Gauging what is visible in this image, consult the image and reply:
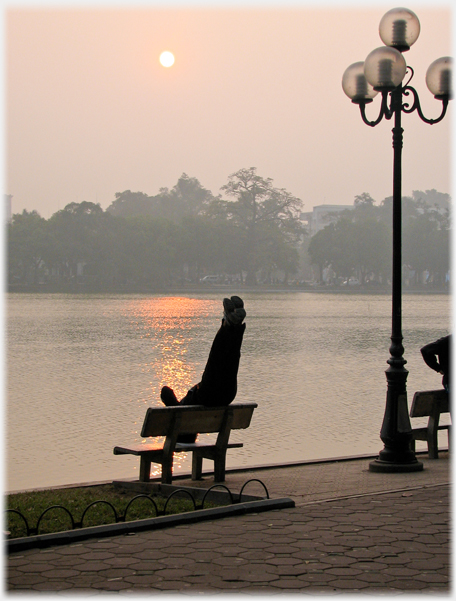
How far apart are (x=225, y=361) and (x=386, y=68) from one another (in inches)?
145

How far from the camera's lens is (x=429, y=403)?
913 centimetres

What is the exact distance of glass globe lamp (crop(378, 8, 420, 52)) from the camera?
30.6 ft

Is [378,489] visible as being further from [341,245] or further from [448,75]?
[341,245]

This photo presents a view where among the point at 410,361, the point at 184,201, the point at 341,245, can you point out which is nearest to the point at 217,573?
the point at 410,361

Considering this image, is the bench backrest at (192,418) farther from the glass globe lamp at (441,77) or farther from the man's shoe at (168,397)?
the glass globe lamp at (441,77)

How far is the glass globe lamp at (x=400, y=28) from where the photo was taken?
367 inches

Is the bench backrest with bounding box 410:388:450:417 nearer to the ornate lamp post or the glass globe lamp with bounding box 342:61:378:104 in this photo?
the ornate lamp post

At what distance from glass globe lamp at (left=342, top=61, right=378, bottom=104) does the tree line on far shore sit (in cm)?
10622

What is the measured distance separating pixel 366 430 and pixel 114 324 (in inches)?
1108

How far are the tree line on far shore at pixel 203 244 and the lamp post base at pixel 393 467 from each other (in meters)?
108

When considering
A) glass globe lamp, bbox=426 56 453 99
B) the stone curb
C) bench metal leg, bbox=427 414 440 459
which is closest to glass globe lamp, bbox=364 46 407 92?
glass globe lamp, bbox=426 56 453 99

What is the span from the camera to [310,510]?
247 inches

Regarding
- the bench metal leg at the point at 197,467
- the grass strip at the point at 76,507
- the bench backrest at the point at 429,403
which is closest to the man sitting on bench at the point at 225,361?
the bench metal leg at the point at 197,467

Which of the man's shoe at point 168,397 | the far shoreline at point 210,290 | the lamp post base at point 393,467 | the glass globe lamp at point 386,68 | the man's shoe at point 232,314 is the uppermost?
the glass globe lamp at point 386,68
